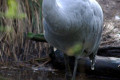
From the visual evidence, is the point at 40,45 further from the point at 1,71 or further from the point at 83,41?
the point at 83,41

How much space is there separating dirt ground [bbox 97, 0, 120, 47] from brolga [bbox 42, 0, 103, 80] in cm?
160

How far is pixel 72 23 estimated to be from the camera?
3.38 meters

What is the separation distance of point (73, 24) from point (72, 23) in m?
0.04

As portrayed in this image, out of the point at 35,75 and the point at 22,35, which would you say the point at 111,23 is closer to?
the point at 22,35

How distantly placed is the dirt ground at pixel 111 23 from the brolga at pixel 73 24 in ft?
5.25

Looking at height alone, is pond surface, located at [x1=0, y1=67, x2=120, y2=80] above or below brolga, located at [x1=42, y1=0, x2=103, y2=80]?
below

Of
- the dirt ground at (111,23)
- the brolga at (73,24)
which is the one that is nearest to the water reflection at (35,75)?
the brolga at (73,24)

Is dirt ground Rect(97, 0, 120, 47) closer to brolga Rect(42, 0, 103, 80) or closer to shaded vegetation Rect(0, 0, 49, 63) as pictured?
shaded vegetation Rect(0, 0, 49, 63)

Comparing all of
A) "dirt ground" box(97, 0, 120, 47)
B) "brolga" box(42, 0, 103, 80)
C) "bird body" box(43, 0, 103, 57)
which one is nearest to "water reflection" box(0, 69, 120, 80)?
"brolga" box(42, 0, 103, 80)

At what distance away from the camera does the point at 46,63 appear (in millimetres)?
5668

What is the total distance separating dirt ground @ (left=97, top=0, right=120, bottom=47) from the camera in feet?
20.4

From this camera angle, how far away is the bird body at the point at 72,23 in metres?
2.92

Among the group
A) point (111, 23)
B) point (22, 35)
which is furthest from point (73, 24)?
point (111, 23)

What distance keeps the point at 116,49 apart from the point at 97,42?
762 mm
